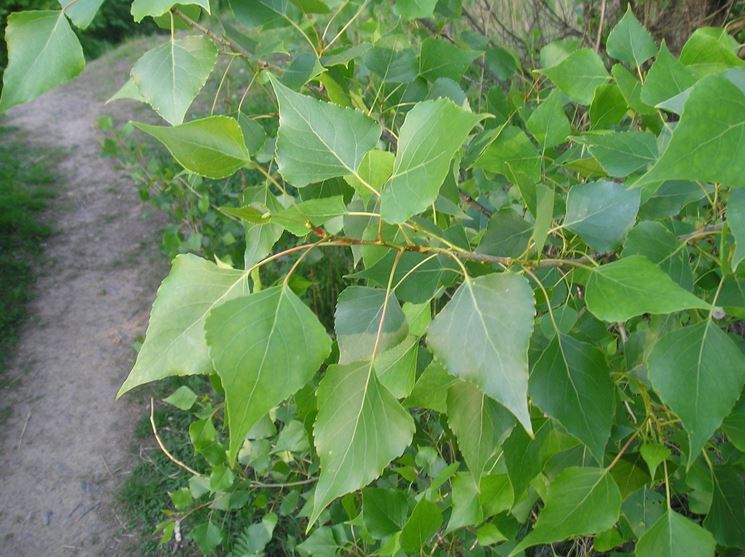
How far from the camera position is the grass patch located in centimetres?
313

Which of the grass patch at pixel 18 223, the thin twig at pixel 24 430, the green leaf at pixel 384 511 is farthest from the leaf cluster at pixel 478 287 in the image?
the grass patch at pixel 18 223

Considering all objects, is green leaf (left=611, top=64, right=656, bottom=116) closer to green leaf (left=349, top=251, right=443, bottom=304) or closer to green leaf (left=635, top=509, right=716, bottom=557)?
green leaf (left=349, top=251, right=443, bottom=304)

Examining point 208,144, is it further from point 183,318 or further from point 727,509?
point 727,509

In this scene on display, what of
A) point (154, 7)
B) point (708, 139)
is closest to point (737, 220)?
point (708, 139)

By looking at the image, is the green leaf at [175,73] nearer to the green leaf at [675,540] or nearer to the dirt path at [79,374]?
the green leaf at [675,540]

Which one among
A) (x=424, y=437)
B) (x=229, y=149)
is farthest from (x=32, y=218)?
(x=229, y=149)

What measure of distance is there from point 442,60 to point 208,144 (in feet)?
1.71

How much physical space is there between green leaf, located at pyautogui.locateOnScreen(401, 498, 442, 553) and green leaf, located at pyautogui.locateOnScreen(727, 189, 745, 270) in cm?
51

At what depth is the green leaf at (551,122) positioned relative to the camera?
0.80 meters

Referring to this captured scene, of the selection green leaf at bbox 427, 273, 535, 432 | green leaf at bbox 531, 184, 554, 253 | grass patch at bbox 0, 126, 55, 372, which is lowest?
grass patch at bbox 0, 126, 55, 372

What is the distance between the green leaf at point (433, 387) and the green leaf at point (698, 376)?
197 mm

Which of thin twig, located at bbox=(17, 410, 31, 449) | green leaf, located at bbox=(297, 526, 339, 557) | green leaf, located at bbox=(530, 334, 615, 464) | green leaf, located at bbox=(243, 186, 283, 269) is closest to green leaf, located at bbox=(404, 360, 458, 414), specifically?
green leaf, located at bbox=(530, 334, 615, 464)

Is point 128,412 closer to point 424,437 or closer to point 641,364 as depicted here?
point 424,437

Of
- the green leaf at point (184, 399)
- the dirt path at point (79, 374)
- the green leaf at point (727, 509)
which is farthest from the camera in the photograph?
the dirt path at point (79, 374)
